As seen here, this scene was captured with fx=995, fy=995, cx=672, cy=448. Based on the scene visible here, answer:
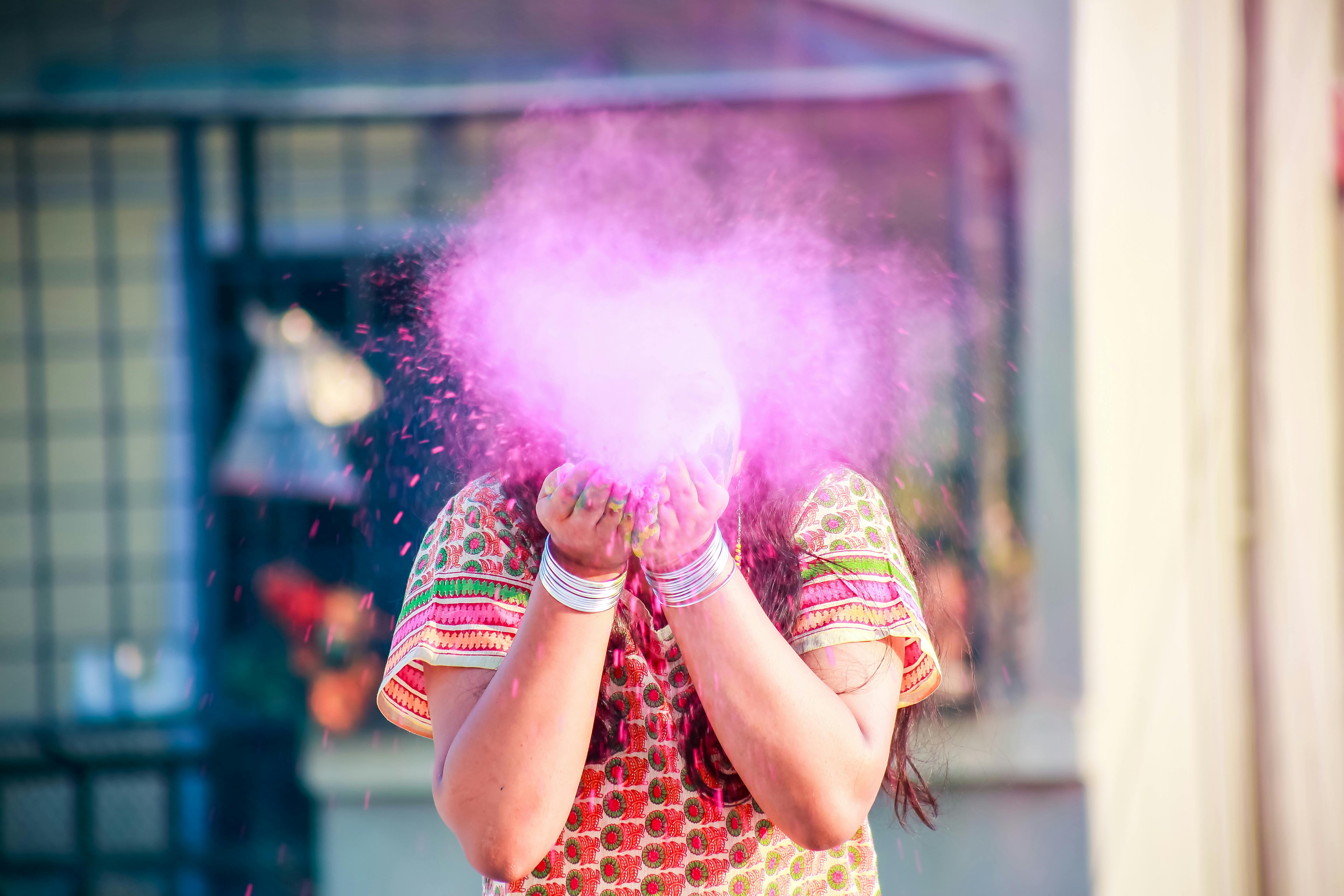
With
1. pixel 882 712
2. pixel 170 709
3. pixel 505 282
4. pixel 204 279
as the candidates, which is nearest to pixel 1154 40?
pixel 505 282

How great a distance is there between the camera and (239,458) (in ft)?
12.6

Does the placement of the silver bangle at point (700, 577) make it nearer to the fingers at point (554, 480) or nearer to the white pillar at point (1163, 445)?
the fingers at point (554, 480)

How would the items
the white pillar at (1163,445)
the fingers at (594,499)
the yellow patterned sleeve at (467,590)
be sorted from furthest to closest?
the white pillar at (1163,445) < the yellow patterned sleeve at (467,590) < the fingers at (594,499)

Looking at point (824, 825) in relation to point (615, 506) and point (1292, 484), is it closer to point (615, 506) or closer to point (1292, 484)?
point (615, 506)

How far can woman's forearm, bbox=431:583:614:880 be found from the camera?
34.9 inches

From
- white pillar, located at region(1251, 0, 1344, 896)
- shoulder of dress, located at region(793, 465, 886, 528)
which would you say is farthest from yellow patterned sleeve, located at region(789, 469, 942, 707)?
white pillar, located at region(1251, 0, 1344, 896)

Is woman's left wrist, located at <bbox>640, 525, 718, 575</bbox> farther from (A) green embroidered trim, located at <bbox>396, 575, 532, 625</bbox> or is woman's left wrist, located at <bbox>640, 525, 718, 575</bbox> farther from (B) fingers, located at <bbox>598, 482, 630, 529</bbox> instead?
(A) green embroidered trim, located at <bbox>396, 575, 532, 625</bbox>

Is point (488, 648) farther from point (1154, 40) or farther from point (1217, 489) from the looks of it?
point (1154, 40)

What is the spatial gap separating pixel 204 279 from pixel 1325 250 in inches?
153

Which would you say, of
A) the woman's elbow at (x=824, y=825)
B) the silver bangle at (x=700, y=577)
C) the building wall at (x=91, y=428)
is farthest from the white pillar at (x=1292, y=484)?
the building wall at (x=91, y=428)

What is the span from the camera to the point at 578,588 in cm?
88

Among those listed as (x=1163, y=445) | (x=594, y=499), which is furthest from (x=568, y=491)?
(x=1163, y=445)

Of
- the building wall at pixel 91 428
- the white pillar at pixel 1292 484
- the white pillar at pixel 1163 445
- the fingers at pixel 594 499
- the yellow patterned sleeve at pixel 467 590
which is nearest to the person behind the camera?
the fingers at pixel 594 499

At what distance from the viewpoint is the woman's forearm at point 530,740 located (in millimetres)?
885
